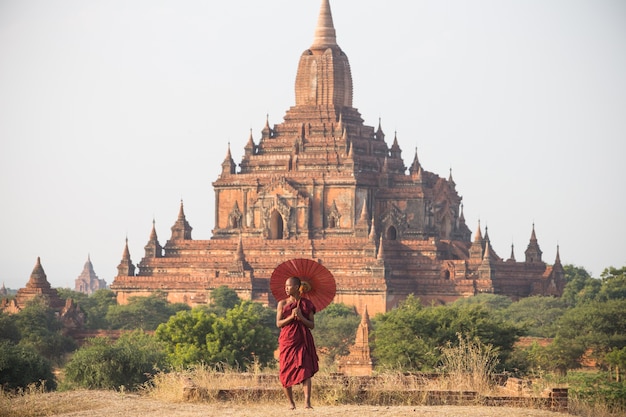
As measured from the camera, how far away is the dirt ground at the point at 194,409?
17078mm

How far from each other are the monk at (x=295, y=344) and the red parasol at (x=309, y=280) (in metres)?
0.20

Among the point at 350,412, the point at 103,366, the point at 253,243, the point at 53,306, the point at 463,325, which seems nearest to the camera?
the point at 350,412

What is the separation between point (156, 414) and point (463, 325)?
18072 millimetres

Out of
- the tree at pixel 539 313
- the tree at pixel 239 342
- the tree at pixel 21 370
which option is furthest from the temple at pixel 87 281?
the tree at pixel 21 370

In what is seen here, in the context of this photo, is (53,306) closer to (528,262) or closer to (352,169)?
(352,169)

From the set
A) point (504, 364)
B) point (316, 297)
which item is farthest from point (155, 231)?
point (316, 297)

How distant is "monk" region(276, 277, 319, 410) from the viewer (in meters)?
17.3

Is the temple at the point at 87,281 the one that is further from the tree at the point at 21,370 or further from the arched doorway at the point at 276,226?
the tree at the point at 21,370

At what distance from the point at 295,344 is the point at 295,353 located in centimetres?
10

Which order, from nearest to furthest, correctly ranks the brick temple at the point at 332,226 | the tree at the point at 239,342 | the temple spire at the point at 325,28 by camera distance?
the tree at the point at 239,342 → the brick temple at the point at 332,226 → the temple spire at the point at 325,28

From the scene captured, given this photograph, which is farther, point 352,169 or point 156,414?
point 352,169

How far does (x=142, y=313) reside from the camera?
5366 centimetres

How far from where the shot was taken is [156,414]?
1727cm

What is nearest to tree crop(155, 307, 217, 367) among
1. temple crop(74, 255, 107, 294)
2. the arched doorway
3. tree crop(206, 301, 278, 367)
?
tree crop(206, 301, 278, 367)
